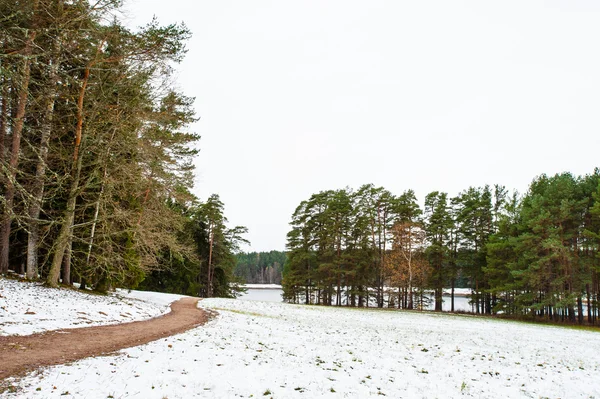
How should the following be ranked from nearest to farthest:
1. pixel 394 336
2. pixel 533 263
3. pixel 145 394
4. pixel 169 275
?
pixel 145 394 < pixel 394 336 < pixel 533 263 < pixel 169 275

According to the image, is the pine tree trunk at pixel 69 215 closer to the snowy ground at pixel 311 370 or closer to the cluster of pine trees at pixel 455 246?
the snowy ground at pixel 311 370

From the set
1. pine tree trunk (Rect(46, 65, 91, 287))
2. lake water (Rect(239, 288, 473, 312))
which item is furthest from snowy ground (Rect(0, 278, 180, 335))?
lake water (Rect(239, 288, 473, 312))

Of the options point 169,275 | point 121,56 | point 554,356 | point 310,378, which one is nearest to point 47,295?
point 121,56

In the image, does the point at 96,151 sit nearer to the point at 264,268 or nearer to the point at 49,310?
the point at 49,310

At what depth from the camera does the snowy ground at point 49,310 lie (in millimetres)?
9297

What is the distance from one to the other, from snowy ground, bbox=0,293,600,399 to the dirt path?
552mm

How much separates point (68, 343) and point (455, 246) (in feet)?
132

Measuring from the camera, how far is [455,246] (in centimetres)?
4053

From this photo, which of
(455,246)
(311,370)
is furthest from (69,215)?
(455,246)

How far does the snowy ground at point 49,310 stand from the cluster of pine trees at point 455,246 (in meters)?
28.7

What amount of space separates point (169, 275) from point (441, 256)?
1246 inches

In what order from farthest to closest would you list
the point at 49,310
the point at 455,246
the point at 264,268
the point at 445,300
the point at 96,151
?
1. the point at 264,268
2. the point at 445,300
3. the point at 455,246
4. the point at 96,151
5. the point at 49,310

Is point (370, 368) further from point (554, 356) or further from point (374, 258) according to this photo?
point (374, 258)

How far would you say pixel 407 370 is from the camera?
846 centimetres
